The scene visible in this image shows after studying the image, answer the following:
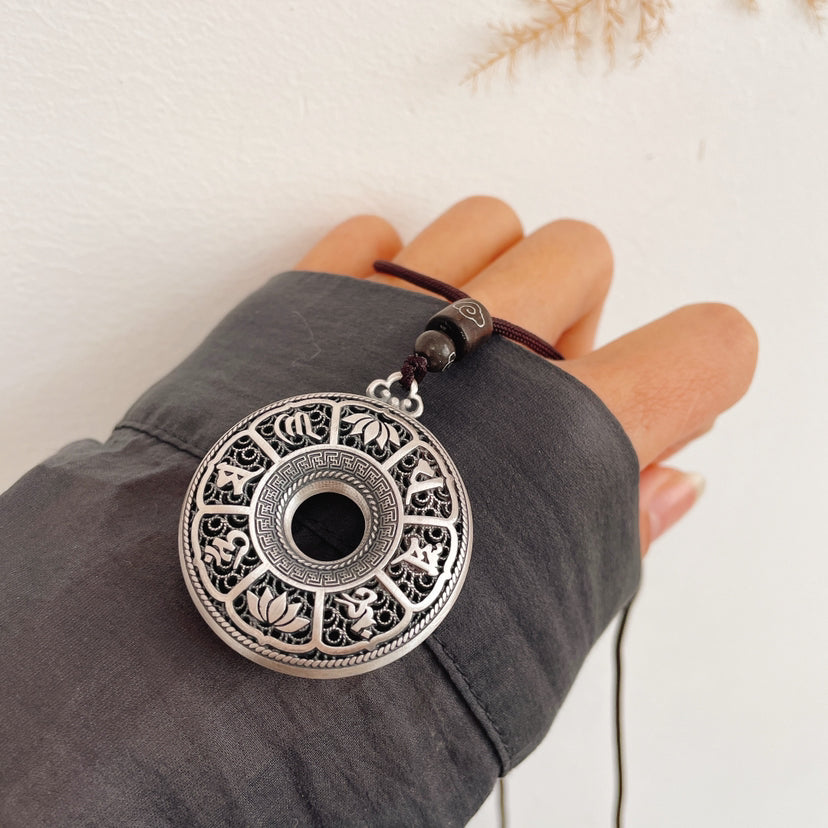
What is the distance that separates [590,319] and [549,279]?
0.19 m

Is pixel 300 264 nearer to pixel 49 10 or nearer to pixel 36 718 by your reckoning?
pixel 49 10

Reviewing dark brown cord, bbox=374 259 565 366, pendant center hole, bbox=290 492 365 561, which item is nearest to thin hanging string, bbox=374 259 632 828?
dark brown cord, bbox=374 259 565 366

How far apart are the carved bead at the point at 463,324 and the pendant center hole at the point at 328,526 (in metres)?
0.20

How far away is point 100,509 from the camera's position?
76 centimetres

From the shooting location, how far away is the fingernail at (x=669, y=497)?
111 centimetres

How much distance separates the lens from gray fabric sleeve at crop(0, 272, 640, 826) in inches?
24.8

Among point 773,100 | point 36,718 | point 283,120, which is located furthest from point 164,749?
point 773,100

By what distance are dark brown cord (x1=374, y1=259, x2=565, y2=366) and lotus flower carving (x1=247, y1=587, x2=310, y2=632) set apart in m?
0.39

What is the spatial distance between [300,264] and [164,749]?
2.27 ft

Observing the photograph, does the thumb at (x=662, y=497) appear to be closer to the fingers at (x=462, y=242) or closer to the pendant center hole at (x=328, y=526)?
the fingers at (x=462, y=242)

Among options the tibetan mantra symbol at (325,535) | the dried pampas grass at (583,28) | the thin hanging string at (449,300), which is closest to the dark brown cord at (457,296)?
the thin hanging string at (449,300)

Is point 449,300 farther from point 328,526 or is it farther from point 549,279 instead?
point 328,526

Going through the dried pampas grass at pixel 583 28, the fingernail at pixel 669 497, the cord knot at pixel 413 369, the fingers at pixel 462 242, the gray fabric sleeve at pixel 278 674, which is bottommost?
the fingernail at pixel 669 497

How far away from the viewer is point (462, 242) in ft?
3.56
